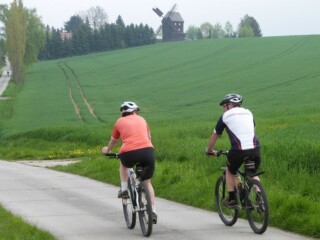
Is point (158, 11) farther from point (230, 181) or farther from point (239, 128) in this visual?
point (239, 128)

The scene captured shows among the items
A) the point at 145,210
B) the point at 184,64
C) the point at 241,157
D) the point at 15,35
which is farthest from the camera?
the point at 184,64

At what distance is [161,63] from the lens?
9081 cm

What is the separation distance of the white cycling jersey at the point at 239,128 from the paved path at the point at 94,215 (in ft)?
3.73

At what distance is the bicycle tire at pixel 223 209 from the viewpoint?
354 inches

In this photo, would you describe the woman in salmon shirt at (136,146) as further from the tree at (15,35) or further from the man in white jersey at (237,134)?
the tree at (15,35)

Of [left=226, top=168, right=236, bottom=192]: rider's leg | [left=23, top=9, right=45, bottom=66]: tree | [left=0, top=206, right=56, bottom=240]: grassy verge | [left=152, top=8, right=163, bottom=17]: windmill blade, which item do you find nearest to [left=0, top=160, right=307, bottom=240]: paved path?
[left=0, top=206, right=56, bottom=240]: grassy verge

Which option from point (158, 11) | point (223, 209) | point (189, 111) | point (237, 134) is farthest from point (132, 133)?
point (158, 11)

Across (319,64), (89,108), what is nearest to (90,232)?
(89,108)

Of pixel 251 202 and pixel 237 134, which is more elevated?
pixel 237 134

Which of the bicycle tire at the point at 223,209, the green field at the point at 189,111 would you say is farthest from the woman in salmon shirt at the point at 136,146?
the green field at the point at 189,111

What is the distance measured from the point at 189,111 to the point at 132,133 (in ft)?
116

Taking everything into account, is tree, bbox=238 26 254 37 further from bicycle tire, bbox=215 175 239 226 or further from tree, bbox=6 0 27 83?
bicycle tire, bbox=215 175 239 226

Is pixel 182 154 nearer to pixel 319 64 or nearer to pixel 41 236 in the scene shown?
pixel 41 236

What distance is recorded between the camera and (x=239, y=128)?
8.47 meters
